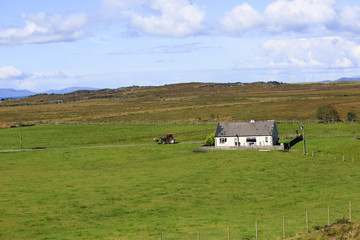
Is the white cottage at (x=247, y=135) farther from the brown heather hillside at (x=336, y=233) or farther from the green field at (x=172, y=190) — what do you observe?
the brown heather hillside at (x=336, y=233)

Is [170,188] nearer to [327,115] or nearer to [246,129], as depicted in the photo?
[246,129]

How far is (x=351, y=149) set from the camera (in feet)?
255

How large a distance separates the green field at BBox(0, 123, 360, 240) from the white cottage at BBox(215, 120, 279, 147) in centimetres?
587

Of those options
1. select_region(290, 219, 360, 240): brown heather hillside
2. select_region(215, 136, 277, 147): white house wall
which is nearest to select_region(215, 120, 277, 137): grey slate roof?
select_region(215, 136, 277, 147): white house wall

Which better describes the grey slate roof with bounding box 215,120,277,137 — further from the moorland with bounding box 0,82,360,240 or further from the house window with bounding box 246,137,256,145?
the moorland with bounding box 0,82,360,240

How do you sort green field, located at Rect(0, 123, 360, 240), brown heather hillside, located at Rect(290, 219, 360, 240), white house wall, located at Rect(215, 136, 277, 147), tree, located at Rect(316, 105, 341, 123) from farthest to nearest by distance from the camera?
1. tree, located at Rect(316, 105, 341, 123)
2. white house wall, located at Rect(215, 136, 277, 147)
3. green field, located at Rect(0, 123, 360, 240)
4. brown heather hillside, located at Rect(290, 219, 360, 240)

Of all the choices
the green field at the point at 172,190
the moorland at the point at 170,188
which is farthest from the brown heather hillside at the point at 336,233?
the green field at the point at 172,190

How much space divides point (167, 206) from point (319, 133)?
211 feet

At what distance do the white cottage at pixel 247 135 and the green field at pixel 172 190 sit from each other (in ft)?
19.3

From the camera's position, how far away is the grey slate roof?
87938 mm

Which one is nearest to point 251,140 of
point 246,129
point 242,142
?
point 242,142

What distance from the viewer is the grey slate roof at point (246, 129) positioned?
87938mm

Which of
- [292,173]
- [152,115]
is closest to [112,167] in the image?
[292,173]

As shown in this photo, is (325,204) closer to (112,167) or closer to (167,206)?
(167,206)
